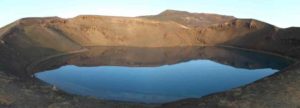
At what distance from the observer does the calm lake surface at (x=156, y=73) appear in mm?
32344

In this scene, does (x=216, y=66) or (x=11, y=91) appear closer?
(x=11, y=91)

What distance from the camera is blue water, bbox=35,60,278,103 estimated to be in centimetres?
3133

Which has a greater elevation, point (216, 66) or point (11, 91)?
point (11, 91)

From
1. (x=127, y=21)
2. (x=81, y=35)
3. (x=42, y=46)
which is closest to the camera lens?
(x=42, y=46)

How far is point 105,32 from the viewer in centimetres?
7612

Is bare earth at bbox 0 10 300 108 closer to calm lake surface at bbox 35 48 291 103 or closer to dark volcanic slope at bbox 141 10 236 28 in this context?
dark volcanic slope at bbox 141 10 236 28

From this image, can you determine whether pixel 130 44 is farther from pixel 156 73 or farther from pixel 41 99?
pixel 41 99

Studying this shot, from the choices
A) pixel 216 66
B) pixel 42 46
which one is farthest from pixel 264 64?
pixel 42 46

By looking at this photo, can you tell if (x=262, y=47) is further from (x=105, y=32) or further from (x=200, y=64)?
(x=105, y=32)

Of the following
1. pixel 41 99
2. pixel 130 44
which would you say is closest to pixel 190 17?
pixel 130 44

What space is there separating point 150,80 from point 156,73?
17.0 ft

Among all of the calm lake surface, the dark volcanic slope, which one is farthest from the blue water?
the dark volcanic slope

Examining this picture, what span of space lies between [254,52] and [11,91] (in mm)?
47486

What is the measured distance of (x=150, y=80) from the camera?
39156 millimetres
